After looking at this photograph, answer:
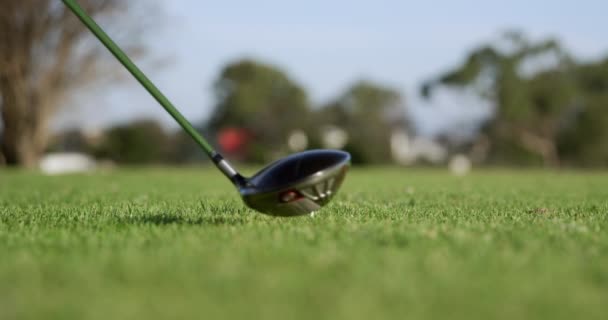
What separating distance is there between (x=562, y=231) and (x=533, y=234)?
0.29m

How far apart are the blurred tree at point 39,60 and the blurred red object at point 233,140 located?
1352 inches

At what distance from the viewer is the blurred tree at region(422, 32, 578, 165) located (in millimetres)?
52656

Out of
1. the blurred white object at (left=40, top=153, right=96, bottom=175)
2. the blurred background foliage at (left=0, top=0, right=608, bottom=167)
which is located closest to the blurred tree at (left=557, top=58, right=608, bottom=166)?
the blurred background foliage at (left=0, top=0, right=608, bottom=167)

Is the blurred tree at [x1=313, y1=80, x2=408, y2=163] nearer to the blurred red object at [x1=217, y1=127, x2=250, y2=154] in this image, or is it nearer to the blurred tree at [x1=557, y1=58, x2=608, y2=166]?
the blurred red object at [x1=217, y1=127, x2=250, y2=154]

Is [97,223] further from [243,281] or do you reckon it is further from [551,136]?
[551,136]

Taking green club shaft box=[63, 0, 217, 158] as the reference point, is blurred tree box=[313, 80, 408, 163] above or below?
below

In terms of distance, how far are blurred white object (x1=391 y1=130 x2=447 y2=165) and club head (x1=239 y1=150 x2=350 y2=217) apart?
169 ft

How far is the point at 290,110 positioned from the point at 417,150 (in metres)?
16.7

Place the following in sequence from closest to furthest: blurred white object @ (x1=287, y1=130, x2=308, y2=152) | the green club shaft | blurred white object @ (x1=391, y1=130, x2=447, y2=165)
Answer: the green club shaft
blurred white object @ (x1=287, y1=130, x2=308, y2=152)
blurred white object @ (x1=391, y1=130, x2=447, y2=165)

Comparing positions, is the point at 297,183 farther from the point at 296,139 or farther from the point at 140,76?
the point at 296,139

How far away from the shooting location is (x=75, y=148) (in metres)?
67.9

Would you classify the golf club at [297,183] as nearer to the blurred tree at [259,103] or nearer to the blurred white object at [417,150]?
the blurred white object at [417,150]

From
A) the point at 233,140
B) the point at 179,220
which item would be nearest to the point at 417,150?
the point at 233,140

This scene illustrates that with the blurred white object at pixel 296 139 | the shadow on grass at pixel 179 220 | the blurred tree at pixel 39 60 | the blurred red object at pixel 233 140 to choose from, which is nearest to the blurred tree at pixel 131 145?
the blurred red object at pixel 233 140
